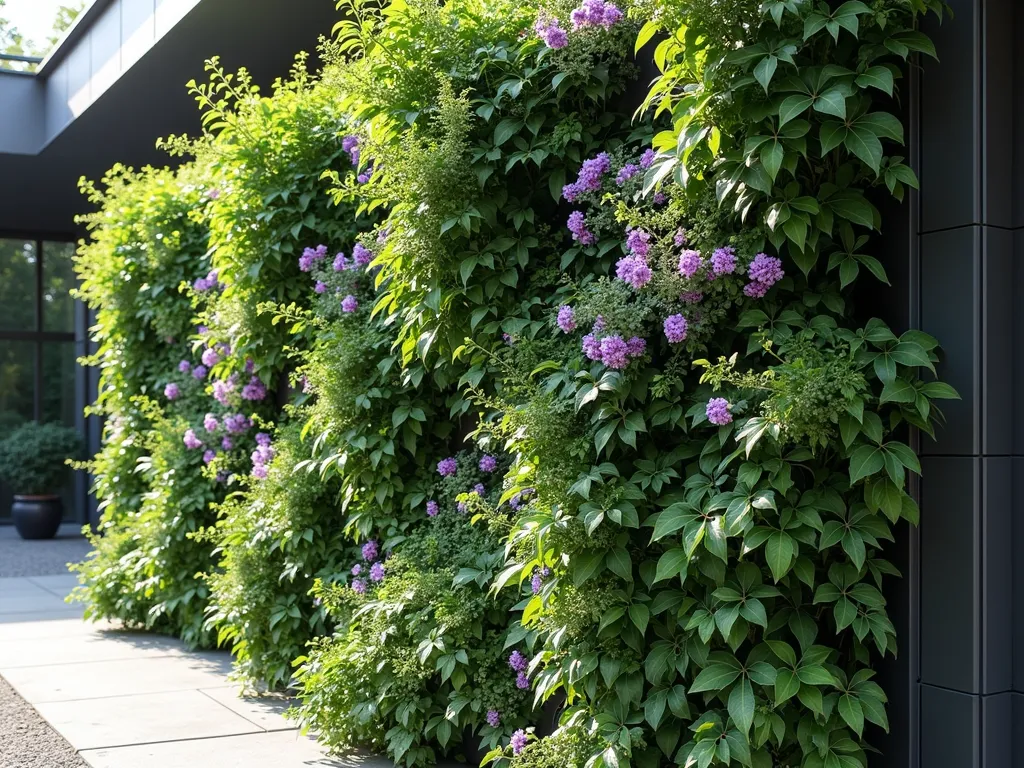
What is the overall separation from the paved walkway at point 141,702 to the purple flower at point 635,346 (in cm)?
179

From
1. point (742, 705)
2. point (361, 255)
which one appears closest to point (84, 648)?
point (361, 255)

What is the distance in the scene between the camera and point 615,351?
113 inches

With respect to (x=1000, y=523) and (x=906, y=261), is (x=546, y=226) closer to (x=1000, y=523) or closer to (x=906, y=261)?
(x=906, y=261)

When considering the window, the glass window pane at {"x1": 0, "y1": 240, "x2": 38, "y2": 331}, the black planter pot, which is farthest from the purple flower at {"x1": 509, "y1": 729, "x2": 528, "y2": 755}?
the glass window pane at {"x1": 0, "y1": 240, "x2": 38, "y2": 331}

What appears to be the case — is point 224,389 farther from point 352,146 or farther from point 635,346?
point 635,346

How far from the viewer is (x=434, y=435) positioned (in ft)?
13.6

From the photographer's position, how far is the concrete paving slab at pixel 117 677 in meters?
4.64

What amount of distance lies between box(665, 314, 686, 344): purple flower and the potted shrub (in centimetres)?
1024

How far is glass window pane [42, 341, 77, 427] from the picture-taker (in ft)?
43.5

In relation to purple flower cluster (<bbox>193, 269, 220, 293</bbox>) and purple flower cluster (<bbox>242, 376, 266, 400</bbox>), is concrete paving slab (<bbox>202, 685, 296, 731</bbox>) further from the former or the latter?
purple flower cluster (<bbox>193, 269, 220, 293</bbox>)

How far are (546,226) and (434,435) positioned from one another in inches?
40.4

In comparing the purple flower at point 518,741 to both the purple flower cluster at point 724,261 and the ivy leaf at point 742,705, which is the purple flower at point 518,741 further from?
the purple flower cluster at point 724,261

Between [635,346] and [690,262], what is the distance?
0.28m

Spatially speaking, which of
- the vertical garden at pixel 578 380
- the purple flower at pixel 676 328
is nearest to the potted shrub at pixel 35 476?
the vertical garden at pixel 578 380
